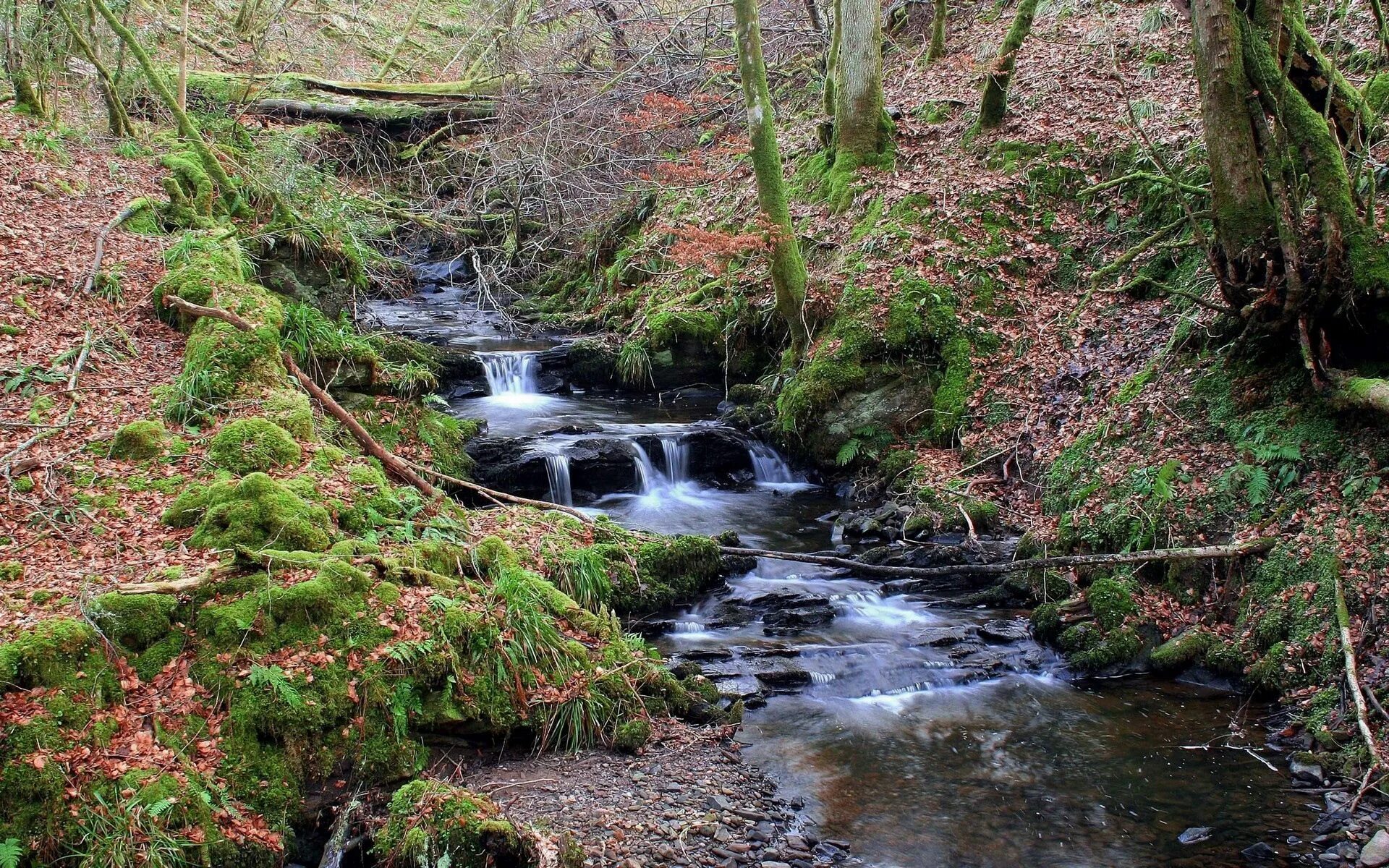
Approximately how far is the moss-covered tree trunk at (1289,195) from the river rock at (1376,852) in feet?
10.4

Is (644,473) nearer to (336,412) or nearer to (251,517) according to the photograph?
(336,412)

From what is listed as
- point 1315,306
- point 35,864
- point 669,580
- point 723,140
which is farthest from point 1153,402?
point 723,140

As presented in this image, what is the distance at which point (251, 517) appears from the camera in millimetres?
5340

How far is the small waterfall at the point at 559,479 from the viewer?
10.3 m

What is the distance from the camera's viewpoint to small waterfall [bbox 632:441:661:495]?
10914mm

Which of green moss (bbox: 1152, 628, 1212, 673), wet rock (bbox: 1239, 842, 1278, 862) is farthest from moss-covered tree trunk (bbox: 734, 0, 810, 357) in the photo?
wet rock (bbox: 1239, 842, 1278, 862)

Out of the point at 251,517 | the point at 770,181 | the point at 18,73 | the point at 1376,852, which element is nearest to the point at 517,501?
the point at 251,517

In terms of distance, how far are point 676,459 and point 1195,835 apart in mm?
7354

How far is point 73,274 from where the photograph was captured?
309 inches

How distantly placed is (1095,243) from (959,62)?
5.76m

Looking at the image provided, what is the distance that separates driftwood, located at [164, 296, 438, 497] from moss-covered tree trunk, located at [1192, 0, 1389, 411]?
6.92 m

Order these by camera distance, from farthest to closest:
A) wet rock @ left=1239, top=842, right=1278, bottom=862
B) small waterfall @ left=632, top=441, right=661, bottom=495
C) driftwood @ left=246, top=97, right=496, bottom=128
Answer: driftwood @ left=246, top=97, right=496, bottom=128
small waterfall @ left=632, top=441, right=661, bottom=495
wet rock @ left=1239, top=842, right=1278, bottom=862

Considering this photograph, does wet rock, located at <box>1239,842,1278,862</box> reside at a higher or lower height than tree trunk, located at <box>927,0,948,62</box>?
lower

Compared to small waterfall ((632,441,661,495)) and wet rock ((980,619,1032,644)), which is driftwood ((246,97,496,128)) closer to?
small waterfall ((632,441,661,495))
